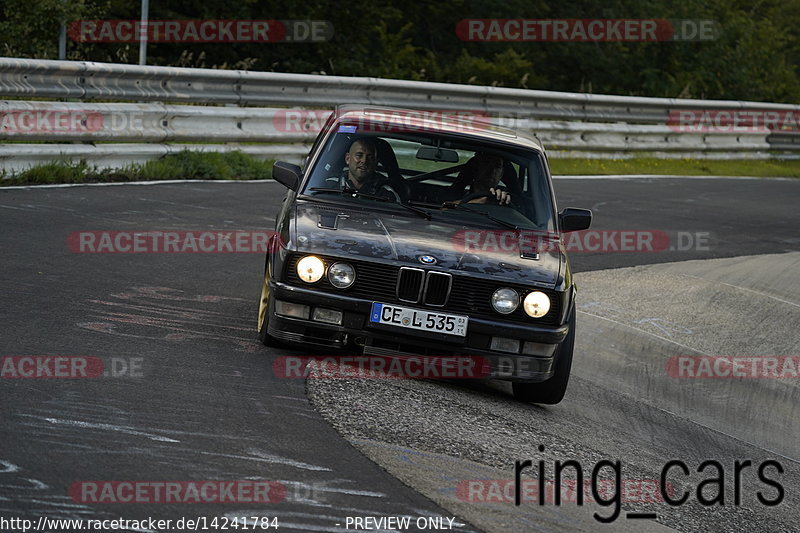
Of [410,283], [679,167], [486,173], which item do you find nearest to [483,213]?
[486,173]

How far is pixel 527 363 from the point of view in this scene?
261 inches

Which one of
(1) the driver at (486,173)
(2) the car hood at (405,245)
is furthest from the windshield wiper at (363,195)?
(1) the driver at (486,173)

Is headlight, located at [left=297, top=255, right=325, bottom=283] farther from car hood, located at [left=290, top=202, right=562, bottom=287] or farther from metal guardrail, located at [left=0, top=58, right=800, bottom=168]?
metal guardrail, located at [left=0, top=58, right=800, bottom=168]

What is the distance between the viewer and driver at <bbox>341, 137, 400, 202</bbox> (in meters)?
7.48

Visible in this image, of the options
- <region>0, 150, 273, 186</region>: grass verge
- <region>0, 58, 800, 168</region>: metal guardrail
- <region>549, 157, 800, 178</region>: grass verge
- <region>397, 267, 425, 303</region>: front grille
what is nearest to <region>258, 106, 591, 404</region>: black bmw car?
<region>397, 267, 425, 303</region>: front grille

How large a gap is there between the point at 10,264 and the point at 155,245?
5.57 ft

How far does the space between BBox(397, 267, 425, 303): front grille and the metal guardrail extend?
7.26 metres

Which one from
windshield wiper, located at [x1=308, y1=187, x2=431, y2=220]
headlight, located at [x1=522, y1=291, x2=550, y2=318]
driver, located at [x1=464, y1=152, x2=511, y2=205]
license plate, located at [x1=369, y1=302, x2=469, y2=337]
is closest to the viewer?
license plate, located at [x1=369, y1=302, x2=469, y2=337]

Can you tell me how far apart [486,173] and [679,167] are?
16635 mm

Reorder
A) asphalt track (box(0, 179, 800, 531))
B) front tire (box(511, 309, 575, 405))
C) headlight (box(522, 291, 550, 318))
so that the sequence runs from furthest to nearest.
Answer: front tire (box(511, 309, 575, 405)), headlight (box(522, 291, 550, 318)), asphalt track (box(0, 179, 800, 531))

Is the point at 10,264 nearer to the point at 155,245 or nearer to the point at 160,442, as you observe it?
the point at 155,245

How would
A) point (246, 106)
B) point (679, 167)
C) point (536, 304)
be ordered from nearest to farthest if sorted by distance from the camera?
point (536, 304), point (246, 106), point (679, 167)

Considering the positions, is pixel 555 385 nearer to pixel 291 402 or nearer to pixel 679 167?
pixel 291 402

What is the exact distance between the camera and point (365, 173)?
298 inches
